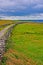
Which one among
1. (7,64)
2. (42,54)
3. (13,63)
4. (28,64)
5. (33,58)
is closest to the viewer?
(7,64)

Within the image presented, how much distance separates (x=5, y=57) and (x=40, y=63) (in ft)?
12.1

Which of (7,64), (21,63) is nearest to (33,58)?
(21,63)

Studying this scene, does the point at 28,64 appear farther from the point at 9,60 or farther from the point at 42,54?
the point at 42,54

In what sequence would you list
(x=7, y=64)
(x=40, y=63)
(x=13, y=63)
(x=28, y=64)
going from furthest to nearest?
(x=40, y=63)
(x=28, y=64)
(x=13, y=63)
(x=7, y=64)

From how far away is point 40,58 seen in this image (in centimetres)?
2142

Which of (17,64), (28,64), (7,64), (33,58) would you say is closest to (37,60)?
(33,58)

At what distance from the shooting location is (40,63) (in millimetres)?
19344

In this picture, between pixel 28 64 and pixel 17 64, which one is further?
pixel 28 64

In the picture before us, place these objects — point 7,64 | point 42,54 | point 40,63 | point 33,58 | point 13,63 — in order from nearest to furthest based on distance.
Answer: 1. point 7,64
2. point 13,63
3. point 40,63
4. point 33,58
5. point 42,54

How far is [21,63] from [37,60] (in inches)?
130

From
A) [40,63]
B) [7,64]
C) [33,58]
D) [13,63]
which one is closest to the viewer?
[7,64]

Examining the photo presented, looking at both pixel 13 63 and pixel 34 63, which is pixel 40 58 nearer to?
pixel 34 63

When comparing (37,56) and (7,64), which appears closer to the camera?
(7,64)

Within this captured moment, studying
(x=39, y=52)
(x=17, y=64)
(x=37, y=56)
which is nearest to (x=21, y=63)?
(x=17, y=64)
